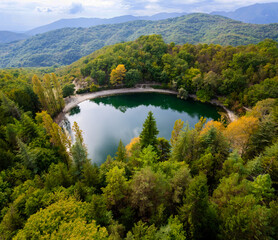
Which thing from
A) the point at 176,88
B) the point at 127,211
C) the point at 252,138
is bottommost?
the point at 176,88

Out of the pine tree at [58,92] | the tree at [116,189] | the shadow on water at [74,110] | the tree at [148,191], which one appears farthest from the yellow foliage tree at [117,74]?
the tree at [148,191]

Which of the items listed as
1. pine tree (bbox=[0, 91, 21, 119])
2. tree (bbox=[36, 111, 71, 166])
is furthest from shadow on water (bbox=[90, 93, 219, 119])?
tree (bbox=[36, 111, 71, 166])

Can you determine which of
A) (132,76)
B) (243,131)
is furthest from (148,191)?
(132,76)

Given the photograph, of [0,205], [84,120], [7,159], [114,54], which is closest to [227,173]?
[0,205]

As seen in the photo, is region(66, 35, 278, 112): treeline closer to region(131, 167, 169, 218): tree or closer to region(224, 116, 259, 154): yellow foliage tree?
region(224, 116, 259, 154): yellow foliage tree

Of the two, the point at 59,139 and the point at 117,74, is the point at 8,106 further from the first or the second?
the point at 117,74

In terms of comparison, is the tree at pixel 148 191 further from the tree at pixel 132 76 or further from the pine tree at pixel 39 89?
the tree at pixel 132 76

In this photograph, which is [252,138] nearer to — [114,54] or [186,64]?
[186,64]
